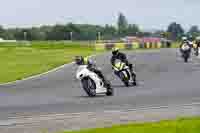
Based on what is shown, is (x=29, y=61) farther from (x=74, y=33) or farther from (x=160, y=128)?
(x=74, y=33)

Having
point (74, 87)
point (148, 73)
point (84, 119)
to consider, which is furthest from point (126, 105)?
point (148, 73)

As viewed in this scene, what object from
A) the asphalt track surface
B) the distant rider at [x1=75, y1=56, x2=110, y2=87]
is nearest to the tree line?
the asphalt track surface

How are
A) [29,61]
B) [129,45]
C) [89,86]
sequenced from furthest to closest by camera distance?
[129,45], [29,61], [89,86]

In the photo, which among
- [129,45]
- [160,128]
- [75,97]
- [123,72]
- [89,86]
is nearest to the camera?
[160,128]

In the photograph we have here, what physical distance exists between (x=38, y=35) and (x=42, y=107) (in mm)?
150077

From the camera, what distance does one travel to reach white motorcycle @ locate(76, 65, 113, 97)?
21047 millimetres

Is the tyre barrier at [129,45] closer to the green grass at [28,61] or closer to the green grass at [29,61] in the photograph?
the green grass at [29,61]

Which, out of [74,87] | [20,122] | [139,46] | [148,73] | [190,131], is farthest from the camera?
[139,46]

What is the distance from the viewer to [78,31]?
552 feet

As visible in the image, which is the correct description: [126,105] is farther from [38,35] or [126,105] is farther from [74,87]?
[38,35]

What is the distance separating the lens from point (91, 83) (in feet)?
70.1

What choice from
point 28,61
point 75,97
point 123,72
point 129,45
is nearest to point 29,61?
point 28,61

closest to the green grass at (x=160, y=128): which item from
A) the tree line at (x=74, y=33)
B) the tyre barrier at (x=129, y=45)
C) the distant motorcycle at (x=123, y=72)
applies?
the distant motorcycle at (x=123, y=72)

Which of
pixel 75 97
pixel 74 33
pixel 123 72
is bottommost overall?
pixel 74 33
